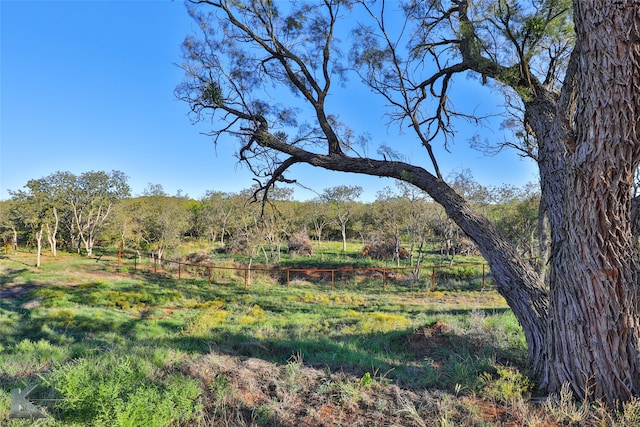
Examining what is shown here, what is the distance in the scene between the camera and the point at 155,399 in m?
2.10

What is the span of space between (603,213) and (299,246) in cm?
2329

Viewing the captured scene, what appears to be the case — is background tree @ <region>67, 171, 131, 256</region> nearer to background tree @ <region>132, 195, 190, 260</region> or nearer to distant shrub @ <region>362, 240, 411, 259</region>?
background tree @ <region>132, 195, 190, 260</region>

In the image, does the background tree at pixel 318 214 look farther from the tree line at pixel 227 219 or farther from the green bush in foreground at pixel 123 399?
the green bush in foreground at pixel 123 399

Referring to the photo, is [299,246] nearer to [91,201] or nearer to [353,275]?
[353,275]

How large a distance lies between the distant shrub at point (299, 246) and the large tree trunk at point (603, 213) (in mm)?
22650

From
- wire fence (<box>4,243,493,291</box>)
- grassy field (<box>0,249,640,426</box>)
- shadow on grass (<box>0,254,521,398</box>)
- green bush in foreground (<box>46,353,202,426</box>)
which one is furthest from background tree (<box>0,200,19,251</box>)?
green bush in foreground (<box>46,353,202,426</box>)

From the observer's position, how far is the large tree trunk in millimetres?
2416

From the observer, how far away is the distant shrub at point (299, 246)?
2517cm

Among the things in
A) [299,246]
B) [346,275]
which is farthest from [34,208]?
[346,275]

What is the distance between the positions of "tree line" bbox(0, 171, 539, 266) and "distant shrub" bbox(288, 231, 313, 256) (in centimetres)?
8

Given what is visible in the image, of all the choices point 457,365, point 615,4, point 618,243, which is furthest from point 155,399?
point 615,4

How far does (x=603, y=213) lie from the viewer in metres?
2.51

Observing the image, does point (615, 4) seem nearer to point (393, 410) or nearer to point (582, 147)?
point (582, 147)

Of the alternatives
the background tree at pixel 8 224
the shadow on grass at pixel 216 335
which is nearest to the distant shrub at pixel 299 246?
the shadow on grass at pixel 216 335
